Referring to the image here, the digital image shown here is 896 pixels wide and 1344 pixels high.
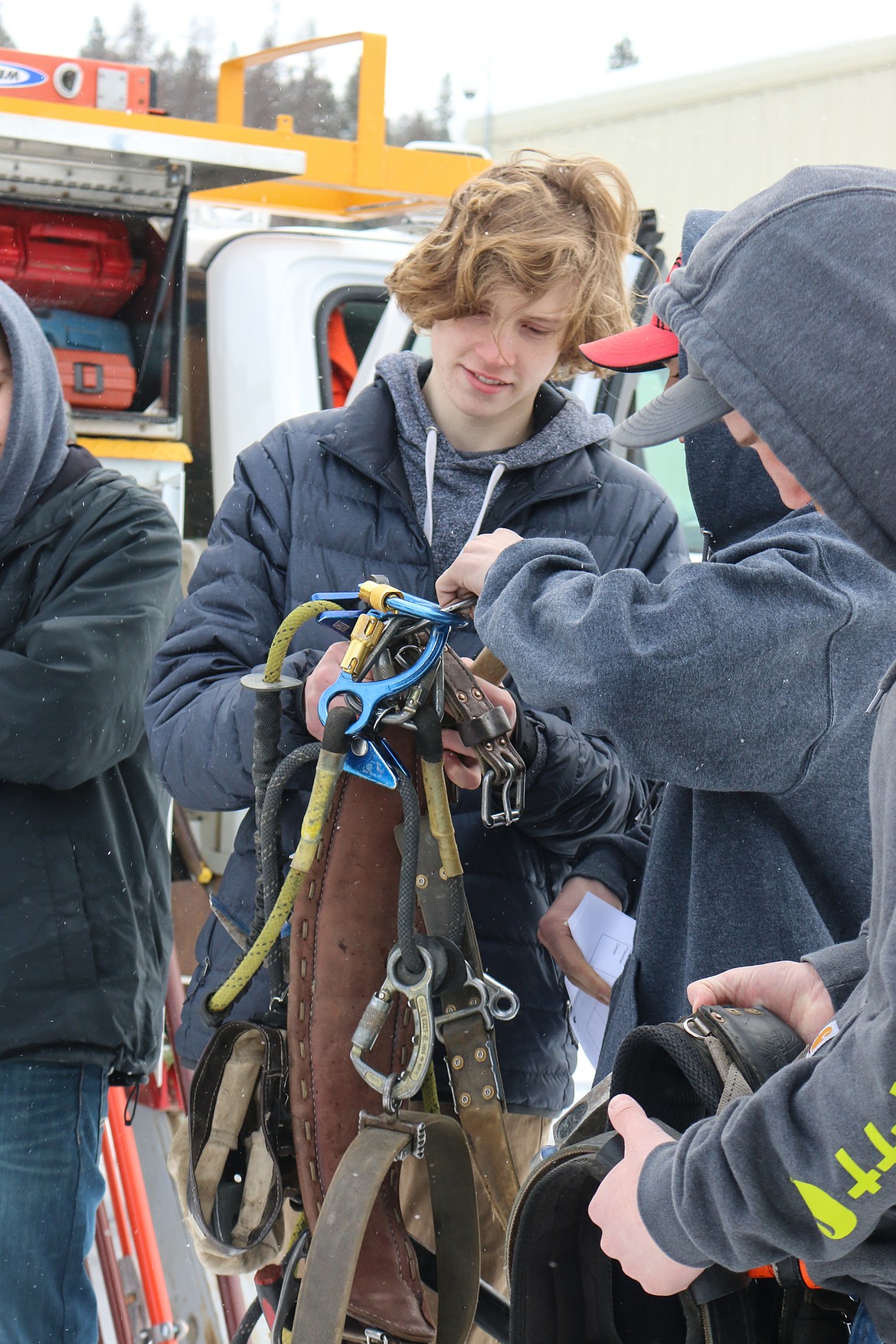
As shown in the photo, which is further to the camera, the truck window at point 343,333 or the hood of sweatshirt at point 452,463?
the truck window at point 343,333

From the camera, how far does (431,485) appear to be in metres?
1.76

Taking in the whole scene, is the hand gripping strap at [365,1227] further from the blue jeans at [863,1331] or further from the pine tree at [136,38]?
the pine tree at [136,38]

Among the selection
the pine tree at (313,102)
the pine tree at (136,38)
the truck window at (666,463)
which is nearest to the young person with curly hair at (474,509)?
the truck window at (666,463)

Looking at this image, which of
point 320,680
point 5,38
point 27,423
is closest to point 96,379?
point 27,423

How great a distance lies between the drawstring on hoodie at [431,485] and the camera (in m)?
1.73

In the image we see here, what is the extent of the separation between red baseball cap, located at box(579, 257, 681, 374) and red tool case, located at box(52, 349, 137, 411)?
7.02 feet

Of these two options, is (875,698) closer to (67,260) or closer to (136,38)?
(67,260)

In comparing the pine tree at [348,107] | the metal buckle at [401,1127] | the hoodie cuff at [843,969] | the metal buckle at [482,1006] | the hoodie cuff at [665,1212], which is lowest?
the metal buckle at [401,1127]

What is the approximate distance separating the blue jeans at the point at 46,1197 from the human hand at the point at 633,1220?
116 centimetres

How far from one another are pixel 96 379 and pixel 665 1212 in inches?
110

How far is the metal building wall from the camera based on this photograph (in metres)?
6.75

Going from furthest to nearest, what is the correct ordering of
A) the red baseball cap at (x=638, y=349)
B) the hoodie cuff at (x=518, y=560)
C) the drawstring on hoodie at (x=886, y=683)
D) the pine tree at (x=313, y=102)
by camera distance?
1. the pine tree at (x=313, y=102)
2. the red baseball cap at (x=638, y=349)
3. the hoodie cuff at (x=518, y=560)
4. the drawstring on hoodie at (x=886, y=683)

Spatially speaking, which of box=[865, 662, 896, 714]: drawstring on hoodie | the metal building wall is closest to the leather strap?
box=[865, 662, 896, 714]: drawstring on hoodie

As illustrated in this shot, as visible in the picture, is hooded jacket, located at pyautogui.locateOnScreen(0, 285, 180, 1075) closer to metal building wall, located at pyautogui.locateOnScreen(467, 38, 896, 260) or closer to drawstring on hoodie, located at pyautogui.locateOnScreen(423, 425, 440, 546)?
drawstring on hoodie, located at pyautogui.locateOnScreen(423, 425, 440, 546)
